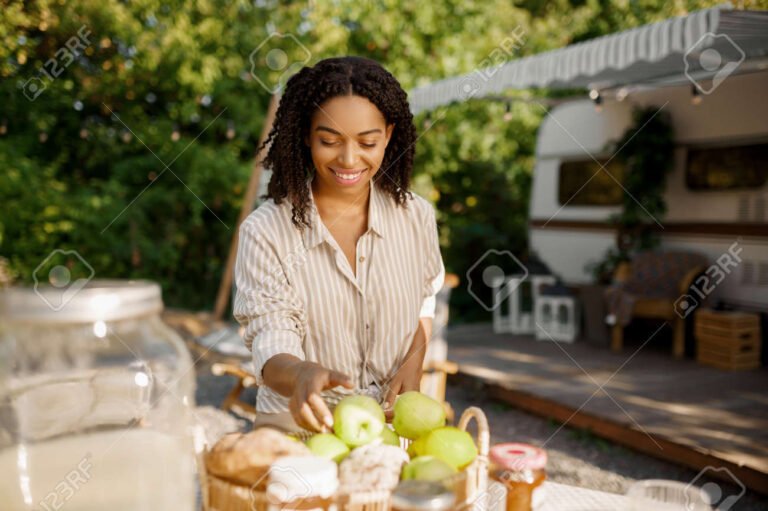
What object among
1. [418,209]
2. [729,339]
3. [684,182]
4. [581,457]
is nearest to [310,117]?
[418,209]

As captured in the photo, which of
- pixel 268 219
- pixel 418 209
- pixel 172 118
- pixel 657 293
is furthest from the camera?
pixel 172 118

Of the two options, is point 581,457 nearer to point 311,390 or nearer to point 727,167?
point 311,390

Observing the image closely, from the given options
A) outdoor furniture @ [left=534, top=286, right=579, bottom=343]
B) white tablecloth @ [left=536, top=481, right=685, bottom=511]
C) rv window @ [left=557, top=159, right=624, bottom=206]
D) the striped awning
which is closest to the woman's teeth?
white tablecloth @ [left=536, top=481, right=685, bottom=511]

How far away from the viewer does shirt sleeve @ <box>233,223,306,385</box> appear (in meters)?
1.61

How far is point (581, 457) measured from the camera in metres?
4.54

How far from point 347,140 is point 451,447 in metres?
0.77

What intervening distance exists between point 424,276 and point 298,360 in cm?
61

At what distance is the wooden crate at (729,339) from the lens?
245 inches

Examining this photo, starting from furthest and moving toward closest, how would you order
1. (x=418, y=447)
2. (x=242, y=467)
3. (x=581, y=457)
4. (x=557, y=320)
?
(x=557, y=320), (x=581, y=457), (x=418, y=447), (x=242, y=467)

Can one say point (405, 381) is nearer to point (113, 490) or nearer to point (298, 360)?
point (298, 360)

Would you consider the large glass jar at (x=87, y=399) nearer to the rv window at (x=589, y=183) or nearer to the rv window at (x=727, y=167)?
the rv window at (x=727, y=167)

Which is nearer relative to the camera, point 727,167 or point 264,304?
point 264,304

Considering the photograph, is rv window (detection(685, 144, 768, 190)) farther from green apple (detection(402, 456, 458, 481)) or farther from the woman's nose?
green apple (detection(402, 456, 458, 481))

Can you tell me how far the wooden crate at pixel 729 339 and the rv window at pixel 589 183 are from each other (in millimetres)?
2271
